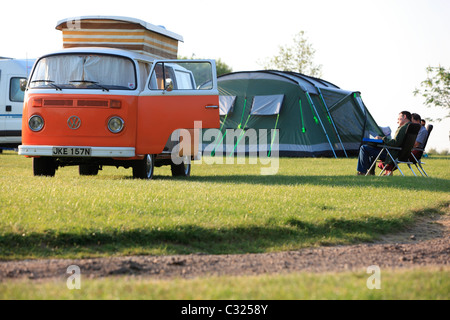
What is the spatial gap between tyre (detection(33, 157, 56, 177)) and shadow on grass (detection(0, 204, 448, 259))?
5.31 m

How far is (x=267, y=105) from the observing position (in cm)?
2111

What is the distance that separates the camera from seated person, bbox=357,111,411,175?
12.6 meters

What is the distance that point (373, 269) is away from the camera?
4.93 m

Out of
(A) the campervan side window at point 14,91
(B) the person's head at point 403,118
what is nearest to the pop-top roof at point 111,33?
(B) the person's head at point 403,118

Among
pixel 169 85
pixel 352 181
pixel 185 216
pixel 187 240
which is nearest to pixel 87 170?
pixel 169 85

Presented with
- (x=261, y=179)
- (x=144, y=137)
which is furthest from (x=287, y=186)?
(x=144, y=137)

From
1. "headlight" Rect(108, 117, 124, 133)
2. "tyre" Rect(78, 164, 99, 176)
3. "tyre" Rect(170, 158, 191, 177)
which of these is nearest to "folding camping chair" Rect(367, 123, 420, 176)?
"tyre" Rect(170, 158, 191, 177)

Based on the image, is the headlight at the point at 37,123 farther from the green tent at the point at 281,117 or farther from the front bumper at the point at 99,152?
the green tent at the point at 281,117

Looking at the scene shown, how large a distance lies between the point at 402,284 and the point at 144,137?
681cm

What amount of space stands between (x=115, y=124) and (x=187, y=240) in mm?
4490

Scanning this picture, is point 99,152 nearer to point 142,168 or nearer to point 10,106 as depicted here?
point 142,168

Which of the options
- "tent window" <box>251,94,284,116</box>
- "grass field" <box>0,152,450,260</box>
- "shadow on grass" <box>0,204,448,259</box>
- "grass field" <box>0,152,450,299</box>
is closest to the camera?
"grass field" <box>0,152,450,299</box>

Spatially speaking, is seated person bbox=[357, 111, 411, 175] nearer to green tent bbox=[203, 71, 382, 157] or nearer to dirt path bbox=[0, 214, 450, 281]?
dirt path bbox=[0, 214, 450, 281]
